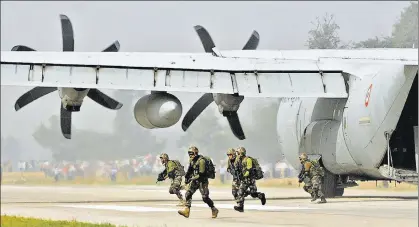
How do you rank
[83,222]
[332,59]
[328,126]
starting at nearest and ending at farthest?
[83,222] < [332,59] < [328,126]

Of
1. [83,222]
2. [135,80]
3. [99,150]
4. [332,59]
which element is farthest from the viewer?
[99,150]

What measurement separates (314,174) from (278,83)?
479 centimetres

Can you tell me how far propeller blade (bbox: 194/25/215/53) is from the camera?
3231 centimetres

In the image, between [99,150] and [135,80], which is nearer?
[135,80]

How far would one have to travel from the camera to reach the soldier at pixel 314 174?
3312cm

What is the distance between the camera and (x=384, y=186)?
5366 centimetres

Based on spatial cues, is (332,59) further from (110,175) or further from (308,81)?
(110,175)

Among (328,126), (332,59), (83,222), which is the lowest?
(83,222)

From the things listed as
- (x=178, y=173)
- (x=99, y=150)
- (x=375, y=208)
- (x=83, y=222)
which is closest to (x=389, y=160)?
(x=375, y=208)

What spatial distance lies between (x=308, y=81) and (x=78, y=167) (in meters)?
Result: 25.4

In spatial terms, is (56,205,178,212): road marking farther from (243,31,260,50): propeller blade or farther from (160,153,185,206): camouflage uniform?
(243,31,260,50): propeller blade

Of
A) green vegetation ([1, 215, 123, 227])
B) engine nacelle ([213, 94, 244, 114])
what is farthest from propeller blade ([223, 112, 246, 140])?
green vegetation ([1, 215, 123, 227])

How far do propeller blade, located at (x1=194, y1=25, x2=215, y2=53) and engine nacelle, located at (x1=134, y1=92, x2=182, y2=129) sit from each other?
3.06 meters

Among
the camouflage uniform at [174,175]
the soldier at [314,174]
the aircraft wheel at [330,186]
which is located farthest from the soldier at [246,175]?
the aircraft wheel at [330,186]
